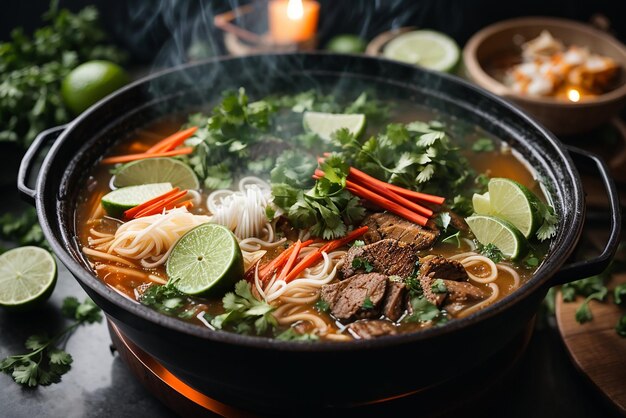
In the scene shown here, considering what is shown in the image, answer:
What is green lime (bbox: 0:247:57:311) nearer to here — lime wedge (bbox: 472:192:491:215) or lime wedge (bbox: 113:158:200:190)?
lime wedge (bbox: 113:158:200:190)

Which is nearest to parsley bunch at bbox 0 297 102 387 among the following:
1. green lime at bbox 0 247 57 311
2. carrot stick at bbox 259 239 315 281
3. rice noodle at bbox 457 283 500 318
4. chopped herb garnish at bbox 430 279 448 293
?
green lime at bbox 0 247 57 311

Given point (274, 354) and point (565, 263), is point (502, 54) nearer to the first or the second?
point (565, 263)

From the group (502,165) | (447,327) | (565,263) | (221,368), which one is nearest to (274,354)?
(221,368)

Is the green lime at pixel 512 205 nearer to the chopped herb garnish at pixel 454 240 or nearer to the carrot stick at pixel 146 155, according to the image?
the chopped herb garnish at pixel 454 240

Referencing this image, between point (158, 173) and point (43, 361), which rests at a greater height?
point (158, 173)

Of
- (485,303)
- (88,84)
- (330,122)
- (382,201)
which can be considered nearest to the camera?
(485,303)

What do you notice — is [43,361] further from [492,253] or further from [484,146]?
[484,146]

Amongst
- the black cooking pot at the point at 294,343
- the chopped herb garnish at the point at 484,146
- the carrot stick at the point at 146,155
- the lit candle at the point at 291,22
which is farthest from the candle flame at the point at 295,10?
the chopped herb garnish at the point at 484,146

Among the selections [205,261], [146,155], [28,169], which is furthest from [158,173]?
[205,261]
